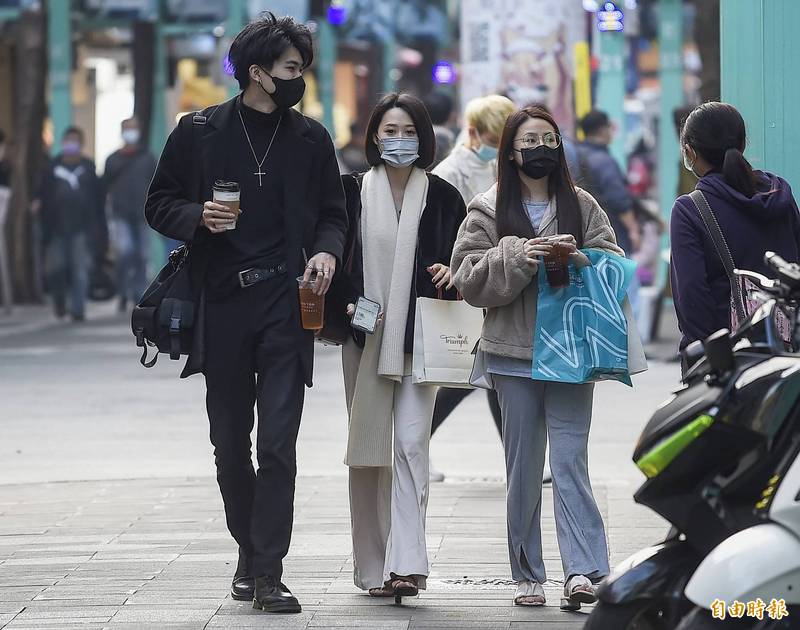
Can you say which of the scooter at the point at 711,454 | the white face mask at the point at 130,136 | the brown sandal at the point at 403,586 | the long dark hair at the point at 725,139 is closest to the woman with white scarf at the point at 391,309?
the brown sandal at the point at 403,586

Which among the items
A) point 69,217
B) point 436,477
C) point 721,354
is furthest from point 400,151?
point 69,217

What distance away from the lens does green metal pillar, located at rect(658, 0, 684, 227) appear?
Result: 2138 centimetres

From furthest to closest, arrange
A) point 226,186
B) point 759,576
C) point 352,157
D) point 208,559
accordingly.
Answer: point 352,157 < point 208,559 < point 226,186 < point 759,576

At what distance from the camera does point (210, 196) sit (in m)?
6.31

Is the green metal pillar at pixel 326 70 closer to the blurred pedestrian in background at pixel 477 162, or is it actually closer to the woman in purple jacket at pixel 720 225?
the blurred pedestrian in background at pixel 477 162

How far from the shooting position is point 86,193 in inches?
836

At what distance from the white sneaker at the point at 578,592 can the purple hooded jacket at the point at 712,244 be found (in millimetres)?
857

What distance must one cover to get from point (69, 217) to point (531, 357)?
609 inches

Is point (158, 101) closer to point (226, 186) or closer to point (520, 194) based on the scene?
point (520, 194)

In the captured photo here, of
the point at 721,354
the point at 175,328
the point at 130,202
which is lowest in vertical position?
the point at 130,202

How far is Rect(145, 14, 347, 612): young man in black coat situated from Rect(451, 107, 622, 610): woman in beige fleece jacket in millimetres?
536

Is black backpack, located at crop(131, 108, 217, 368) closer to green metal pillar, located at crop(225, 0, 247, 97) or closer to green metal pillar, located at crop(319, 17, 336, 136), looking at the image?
green metal pillar, located at crop(225, 0, 247, 97)

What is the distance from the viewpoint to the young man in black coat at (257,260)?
6219 millimetres

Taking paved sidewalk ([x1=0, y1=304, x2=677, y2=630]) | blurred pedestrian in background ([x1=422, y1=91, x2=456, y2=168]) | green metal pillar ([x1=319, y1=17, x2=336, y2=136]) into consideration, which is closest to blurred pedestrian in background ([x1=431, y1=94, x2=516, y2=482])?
paved sidewalk ([x1=0, y1=304, x2=677, y2=630])
